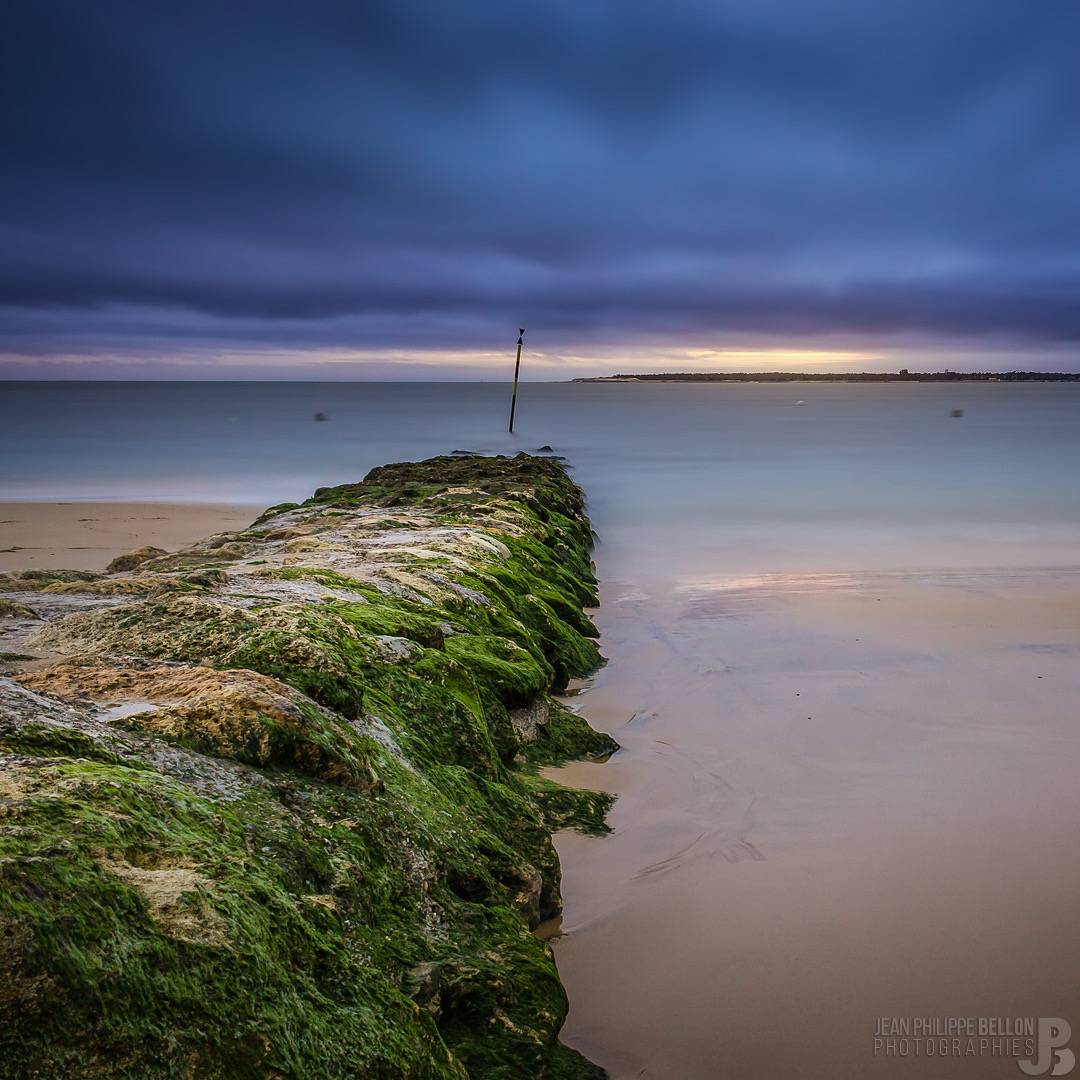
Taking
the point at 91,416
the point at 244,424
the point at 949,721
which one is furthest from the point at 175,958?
the point at 91,416

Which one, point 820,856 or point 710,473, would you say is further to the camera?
point 710,473

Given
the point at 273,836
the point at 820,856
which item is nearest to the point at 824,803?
the point at 820,856

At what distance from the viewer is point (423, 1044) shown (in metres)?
3.05

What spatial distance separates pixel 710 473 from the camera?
1602 inches

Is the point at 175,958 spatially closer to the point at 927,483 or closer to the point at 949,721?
the point at 949,721

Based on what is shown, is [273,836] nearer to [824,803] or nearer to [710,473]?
[824,803]

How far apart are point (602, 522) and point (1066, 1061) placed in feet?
73.8

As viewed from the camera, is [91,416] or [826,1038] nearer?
[826,1038]

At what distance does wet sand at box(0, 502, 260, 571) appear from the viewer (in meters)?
19.1

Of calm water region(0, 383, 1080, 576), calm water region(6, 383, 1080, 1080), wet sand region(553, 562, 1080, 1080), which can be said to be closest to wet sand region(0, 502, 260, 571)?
calm water region(0, 383, 1080, 576)

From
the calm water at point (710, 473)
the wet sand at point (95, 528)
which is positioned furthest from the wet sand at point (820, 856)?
the wet sand at point (95, 528)

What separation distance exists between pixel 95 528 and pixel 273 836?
22994mm

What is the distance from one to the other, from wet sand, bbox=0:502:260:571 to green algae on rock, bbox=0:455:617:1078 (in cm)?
1351

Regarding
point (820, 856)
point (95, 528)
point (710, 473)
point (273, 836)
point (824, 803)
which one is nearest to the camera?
point (273, 836)
